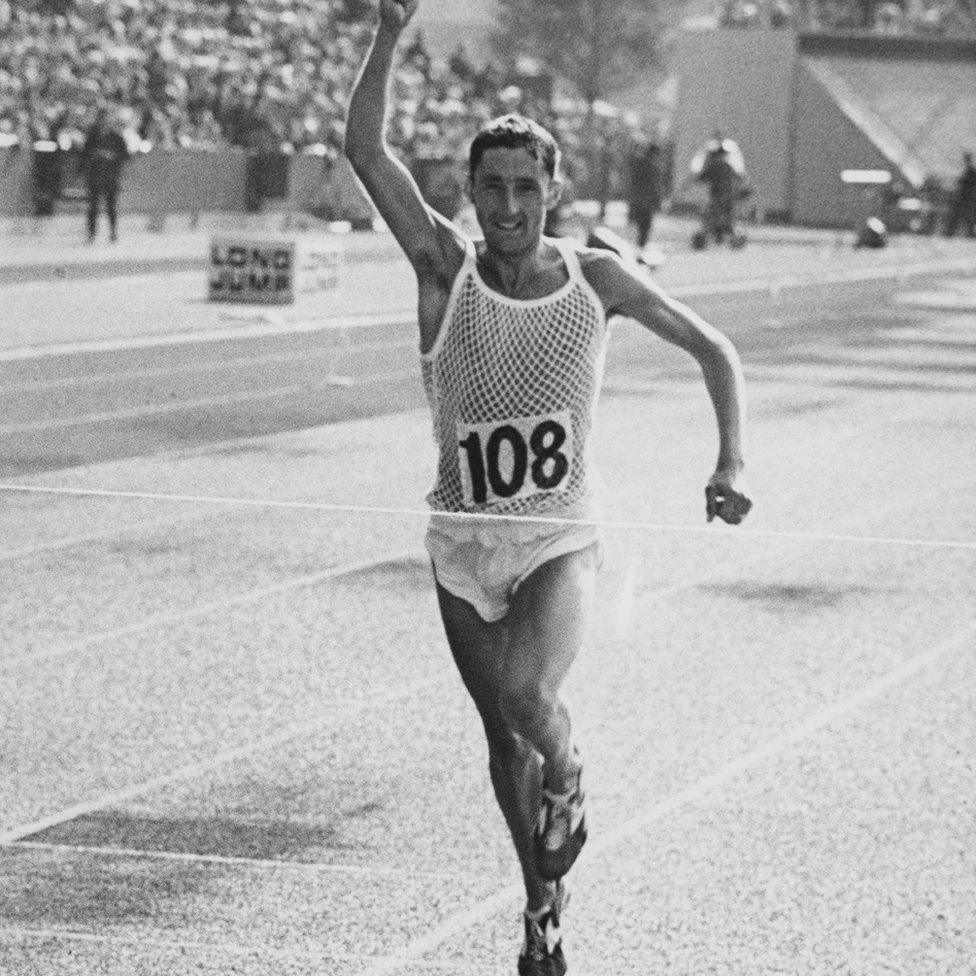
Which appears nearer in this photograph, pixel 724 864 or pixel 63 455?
pixel 724 864

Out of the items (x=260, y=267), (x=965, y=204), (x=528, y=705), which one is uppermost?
(x=528, y=705)

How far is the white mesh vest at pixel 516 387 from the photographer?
584 cm

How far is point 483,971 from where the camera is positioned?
5.88 metres

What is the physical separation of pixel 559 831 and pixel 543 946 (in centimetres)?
28

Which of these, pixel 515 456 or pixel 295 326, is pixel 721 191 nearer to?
pixel 295 326

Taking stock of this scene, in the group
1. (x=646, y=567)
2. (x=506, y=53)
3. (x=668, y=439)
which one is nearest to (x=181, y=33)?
(x=668, y=439)

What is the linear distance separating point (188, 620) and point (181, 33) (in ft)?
110

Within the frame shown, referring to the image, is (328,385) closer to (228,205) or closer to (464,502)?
(464,502)

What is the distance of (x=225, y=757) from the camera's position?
8.14 m

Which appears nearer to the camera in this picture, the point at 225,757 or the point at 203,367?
the point at 225,757

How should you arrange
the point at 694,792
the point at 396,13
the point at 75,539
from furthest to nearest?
the point at 75,539 < the point at 694,792 < the point at 396,13

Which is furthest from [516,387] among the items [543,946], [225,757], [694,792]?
[225,757]

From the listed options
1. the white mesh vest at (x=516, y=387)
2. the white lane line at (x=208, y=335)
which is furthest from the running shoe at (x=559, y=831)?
the white lane line at (x=208, y=335)

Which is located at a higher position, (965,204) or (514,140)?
(514,140)
